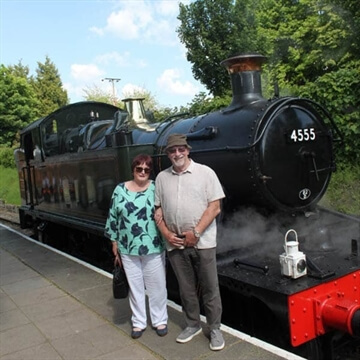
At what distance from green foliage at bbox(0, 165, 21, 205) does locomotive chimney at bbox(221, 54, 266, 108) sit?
14.8m

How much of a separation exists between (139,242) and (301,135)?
1790 millimetres

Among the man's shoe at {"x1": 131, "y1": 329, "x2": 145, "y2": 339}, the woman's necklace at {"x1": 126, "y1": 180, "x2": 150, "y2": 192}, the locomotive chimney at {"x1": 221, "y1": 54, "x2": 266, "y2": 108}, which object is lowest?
the man's shoe at {"x1": 131, "y1": 329, "x2": 145, "y2": 339}

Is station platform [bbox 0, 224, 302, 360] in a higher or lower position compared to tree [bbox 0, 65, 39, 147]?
lower

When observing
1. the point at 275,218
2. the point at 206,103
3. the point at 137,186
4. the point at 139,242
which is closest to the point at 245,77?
the point at 275,218

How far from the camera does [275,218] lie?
407cm

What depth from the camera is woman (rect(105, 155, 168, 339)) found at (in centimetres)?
334

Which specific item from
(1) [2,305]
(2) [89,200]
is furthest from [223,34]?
(1) [2,305]

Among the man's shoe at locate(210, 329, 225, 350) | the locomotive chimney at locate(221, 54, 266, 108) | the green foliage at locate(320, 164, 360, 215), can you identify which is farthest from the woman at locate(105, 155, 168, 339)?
the green foliage at locate(320, 164, 360, 215)

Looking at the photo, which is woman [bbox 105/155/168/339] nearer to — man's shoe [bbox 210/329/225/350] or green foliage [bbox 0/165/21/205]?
man's shoe [bbox 210/329/225/350]

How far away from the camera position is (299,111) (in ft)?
13.2

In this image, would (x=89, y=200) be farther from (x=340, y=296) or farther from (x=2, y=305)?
(x=340, y=296)

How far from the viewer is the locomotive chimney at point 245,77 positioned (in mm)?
4168

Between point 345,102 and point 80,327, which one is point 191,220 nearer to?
point 80,327

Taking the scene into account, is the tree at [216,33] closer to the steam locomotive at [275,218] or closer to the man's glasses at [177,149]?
the steam locomotive at [275,218]
